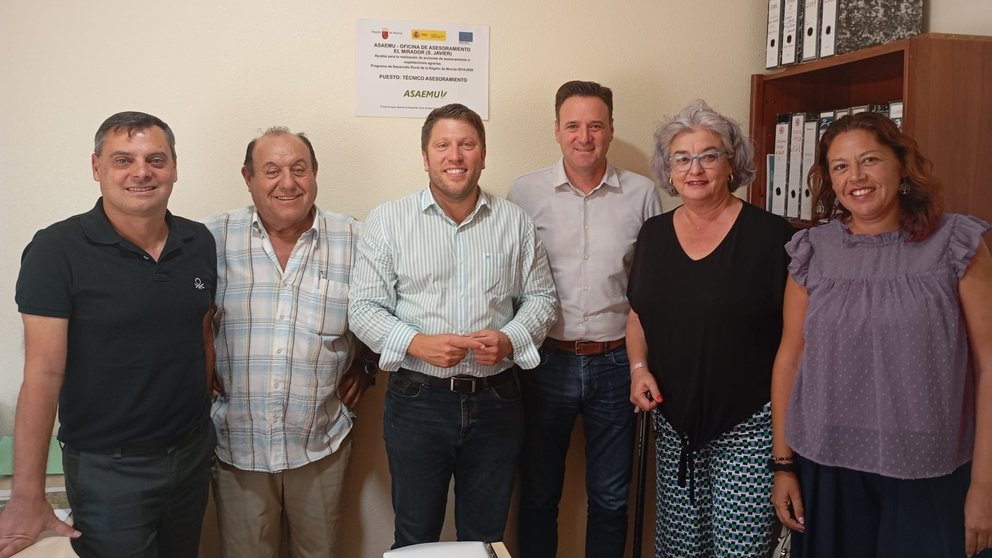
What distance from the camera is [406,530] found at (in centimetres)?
216

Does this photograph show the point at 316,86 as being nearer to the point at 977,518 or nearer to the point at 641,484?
the point at 641,484

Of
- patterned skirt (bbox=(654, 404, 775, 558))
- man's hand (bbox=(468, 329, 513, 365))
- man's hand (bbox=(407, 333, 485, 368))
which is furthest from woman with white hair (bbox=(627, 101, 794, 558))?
man's hand (bbox=(407, 333, 485, 368))

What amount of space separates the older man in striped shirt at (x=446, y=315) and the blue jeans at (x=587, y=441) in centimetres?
23

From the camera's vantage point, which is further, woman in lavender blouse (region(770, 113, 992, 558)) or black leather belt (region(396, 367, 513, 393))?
black leather belt (region(396, 367, 513, 393))

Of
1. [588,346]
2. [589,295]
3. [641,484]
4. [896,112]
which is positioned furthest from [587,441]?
[896,112]

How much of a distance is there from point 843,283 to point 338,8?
1.83 meters

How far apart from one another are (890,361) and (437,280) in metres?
1.17

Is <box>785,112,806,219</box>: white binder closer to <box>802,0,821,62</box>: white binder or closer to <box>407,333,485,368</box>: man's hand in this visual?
<box>802,0,821,62</box>: white binder

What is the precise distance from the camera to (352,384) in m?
2.29

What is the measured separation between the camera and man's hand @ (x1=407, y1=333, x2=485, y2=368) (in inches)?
76.2

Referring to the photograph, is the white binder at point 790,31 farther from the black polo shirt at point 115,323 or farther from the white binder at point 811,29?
the black polo shirt at point 115,323

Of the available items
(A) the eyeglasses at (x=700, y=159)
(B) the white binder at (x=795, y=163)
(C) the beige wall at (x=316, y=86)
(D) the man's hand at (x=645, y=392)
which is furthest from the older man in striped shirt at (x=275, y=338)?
(B) the white binder at (x=795, y=163)

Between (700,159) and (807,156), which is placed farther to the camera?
(807,156)

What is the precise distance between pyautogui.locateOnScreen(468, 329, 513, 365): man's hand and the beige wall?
78 cm
